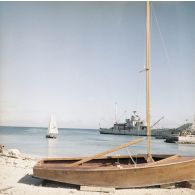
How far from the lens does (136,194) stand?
1027 cm

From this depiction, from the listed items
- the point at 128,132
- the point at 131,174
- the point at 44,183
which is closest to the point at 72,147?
the point at 44,183

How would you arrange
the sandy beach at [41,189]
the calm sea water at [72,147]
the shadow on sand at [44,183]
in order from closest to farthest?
1. the sandy beach at [41,189]
2. the shadow on sand at [44,183]
3. the calm sea water at [72,147]

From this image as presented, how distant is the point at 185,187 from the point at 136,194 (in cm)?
249

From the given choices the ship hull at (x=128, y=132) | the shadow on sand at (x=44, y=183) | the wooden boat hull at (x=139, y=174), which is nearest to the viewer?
the wooden boat hull at (x=139, y=174)

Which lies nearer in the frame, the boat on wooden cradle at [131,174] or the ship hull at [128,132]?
the boat on wooden cradle at [131,174]

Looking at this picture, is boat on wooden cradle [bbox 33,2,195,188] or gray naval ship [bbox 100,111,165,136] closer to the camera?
boat on wooden cradle [bbox 33,2,195,188]

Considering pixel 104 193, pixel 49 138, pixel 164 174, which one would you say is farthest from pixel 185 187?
pixel 49 138

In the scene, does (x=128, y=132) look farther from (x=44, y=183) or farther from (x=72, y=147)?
(x=44, y=183)

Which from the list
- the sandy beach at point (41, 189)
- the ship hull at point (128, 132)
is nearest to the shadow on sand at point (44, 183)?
the sandy beach at point (41, 189)

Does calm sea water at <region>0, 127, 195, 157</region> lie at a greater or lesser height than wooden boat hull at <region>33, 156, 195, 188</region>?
lesser

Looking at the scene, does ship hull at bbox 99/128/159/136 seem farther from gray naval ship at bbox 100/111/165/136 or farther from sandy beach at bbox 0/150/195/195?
sandy beach at bbox 0/150/195/195

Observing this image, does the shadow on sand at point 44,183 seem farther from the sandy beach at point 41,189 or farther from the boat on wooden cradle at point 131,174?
the boat on wooden cradle at point 131,174

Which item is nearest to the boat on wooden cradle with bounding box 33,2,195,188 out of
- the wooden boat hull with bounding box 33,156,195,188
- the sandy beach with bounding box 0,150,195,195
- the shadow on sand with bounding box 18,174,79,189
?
the wooden boat hull with bounding box 33,156,195,188

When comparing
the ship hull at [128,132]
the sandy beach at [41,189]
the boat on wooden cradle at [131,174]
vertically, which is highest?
the boat on wooden cradle at [131,174]
